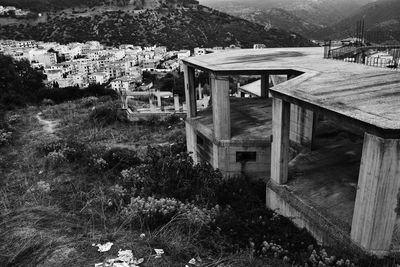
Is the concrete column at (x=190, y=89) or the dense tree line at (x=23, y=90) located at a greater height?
the concrete column at (x=190, y=89)

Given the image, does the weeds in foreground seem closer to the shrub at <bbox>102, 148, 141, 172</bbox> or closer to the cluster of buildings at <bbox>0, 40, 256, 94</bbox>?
the shrub at <bbox>102, 148, 141, 172</bbox>

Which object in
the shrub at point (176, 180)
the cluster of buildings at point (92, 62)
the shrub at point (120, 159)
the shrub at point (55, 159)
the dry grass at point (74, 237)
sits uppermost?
the dry grass at point (74, 237)

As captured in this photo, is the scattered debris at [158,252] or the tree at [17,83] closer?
the scattered debris at [158,252]

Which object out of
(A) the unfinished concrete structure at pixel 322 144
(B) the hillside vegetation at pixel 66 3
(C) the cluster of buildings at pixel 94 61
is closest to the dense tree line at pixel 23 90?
(A) the unfinished concrete structure at pixel 322 144

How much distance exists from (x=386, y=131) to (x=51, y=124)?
948 inches

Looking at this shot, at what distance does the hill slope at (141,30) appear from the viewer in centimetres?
12938

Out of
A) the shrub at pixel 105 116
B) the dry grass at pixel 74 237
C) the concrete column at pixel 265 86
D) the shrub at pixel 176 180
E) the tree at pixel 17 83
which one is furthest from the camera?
the tree at pixel 17 83

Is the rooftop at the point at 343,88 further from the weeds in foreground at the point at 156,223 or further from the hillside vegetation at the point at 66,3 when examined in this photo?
the hillside vegetation at the point at 66,3

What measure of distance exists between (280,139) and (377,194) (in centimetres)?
344

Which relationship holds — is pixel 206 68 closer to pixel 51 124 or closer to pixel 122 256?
pixel 122 256

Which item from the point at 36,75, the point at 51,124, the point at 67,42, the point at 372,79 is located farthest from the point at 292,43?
the point at 372,79

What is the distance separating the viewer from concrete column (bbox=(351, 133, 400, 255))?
638 cm

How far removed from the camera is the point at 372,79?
939 cm

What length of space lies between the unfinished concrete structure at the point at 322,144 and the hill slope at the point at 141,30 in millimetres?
114901
